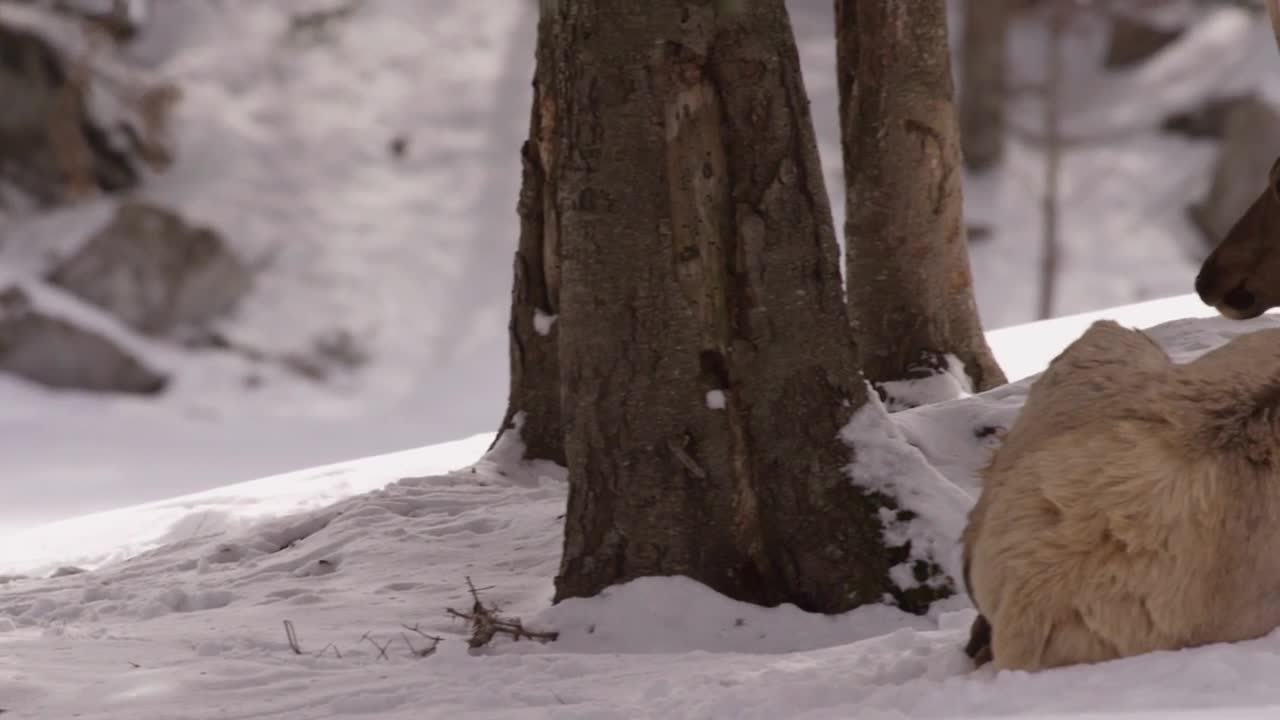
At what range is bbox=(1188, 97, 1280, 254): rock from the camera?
20234 millimetres

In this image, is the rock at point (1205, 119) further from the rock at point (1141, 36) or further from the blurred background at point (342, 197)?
the rock at point (1141, 36)

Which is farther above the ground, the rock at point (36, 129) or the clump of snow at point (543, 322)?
the rock at point (36, 129)

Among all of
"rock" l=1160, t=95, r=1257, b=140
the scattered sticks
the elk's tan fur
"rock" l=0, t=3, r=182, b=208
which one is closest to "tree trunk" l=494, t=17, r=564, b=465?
the scattered sticks

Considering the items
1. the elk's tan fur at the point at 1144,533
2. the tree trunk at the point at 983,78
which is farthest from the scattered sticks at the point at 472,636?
the tree trunk at the point at 983,78

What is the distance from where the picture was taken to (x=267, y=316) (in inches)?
685

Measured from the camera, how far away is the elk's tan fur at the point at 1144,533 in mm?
3580

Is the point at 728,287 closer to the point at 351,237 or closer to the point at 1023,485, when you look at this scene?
the point at 1023,485

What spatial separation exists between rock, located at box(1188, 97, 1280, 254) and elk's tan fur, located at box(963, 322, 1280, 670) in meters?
17.7

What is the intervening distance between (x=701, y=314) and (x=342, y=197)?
47.4 ft

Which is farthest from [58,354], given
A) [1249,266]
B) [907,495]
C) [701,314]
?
[1249,266]

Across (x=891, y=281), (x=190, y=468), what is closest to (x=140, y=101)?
(x=190, y=468)

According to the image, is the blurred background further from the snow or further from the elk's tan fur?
the elk's tan fur

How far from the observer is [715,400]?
18.2 ft

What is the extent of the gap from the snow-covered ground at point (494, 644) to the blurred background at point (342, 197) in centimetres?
628
